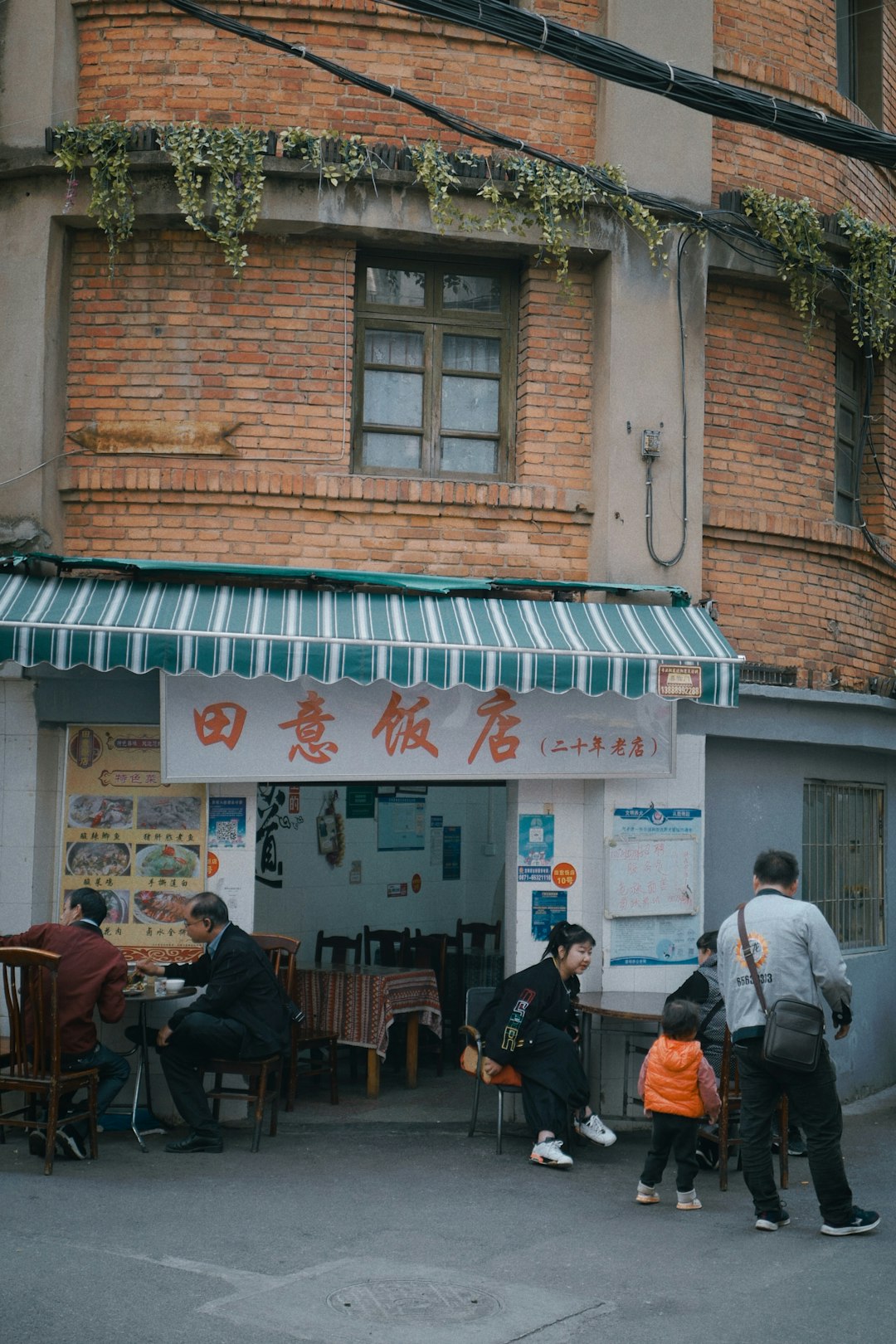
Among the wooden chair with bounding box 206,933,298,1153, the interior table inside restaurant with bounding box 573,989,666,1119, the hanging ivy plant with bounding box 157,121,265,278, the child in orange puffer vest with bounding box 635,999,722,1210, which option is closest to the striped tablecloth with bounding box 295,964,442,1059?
the wooden chair with bounding box 206,933,298,1153

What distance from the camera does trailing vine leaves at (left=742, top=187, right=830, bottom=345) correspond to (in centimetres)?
1020

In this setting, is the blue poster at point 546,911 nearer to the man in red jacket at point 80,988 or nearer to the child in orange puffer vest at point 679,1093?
the child in orange puffer vest at point 679,1093

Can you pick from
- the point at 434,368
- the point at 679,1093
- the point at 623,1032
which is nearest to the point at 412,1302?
the point at 679,1093

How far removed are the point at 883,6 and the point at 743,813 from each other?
24.1 ft

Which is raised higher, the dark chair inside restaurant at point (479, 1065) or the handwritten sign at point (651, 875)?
the handwritten sign at point (651, 875)

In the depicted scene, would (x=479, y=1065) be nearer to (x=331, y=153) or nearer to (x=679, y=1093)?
(x=679, y=1093)

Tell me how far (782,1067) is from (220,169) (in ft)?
21.1

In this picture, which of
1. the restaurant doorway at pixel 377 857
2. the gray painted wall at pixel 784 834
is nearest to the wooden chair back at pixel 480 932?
the restaurant doorway at pixel 377 857

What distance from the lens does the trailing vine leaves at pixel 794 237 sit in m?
10.2

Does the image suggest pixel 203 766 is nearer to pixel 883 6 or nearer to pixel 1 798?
pixel 1 798

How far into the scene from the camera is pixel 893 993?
11750 millimetres

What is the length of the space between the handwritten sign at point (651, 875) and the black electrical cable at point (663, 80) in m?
4.57

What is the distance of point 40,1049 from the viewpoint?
7848 millimetres

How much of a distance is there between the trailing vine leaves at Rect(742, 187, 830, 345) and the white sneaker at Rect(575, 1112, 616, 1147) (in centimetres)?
602
